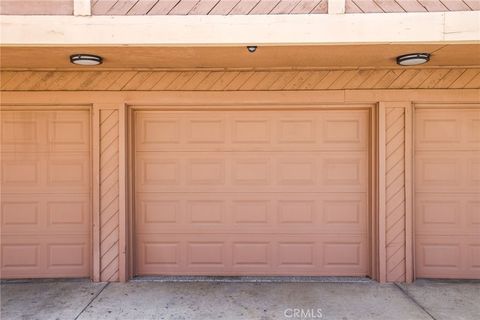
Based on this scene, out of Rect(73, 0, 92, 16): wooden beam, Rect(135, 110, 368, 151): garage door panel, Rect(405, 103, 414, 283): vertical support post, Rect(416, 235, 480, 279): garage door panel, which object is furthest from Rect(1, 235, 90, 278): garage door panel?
Rect(416, 235, 480, 279): garage door panel

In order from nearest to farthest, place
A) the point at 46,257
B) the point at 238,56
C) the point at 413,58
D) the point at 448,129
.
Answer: the point at 413,58, the point at 238,56, the point at 448,129, the point at 46,257

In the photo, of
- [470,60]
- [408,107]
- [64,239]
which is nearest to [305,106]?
[408,107]

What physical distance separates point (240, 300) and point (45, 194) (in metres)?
2.79

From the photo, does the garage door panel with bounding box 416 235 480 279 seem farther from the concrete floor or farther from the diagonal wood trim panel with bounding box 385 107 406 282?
the diagonal wood trim panel with bounding box 385 107 406 282

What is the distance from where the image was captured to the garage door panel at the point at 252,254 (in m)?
4.90

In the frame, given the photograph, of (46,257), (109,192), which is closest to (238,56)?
(109,192)

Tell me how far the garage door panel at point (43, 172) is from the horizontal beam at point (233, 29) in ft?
5.62

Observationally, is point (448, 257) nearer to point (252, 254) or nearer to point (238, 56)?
point (252, 254)

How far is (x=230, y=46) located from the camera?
3676 mm

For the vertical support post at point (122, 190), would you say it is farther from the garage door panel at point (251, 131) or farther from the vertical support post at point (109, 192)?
the garage door panel at point (251, 131)

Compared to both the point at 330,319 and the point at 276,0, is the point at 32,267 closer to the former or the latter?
the point at 330,319

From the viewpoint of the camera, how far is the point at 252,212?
4.92 metres

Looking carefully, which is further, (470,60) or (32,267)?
(32,267)

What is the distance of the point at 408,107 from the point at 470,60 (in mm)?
803
